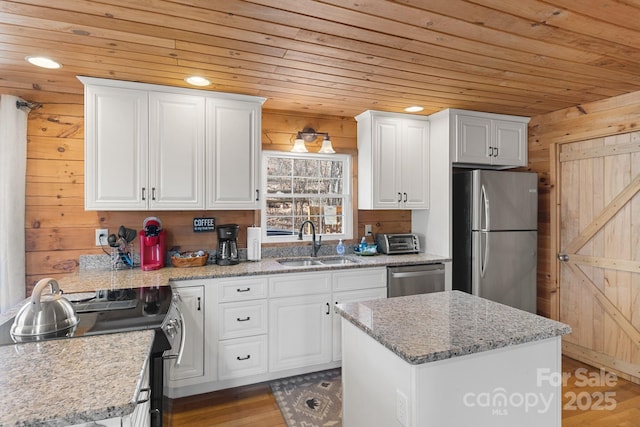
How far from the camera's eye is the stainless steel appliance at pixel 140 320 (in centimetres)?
152

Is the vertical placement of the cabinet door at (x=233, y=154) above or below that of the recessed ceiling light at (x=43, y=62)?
below

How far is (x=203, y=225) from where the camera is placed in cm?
308

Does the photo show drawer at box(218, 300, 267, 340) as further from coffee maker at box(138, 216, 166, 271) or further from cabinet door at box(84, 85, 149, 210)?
cabinet door at box(84, 85, 149, 210)

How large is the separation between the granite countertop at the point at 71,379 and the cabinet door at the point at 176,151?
4.91 feet

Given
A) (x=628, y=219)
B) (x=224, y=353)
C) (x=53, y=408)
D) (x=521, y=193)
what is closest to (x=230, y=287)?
(x=224, y=353)

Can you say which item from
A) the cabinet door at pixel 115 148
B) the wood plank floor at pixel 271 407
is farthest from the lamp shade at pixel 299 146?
the wood plank floor at pixel 271 407

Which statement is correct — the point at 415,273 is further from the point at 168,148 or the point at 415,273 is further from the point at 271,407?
the point at 168,148

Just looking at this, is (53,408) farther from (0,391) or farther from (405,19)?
(405,19)

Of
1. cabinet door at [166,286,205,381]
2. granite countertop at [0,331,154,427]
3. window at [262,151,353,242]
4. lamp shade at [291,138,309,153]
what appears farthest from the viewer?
window at [262,151,353,242]

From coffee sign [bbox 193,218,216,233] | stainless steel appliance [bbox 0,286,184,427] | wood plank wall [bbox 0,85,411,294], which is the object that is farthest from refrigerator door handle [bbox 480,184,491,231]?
wood plank wall [bbox 0,85,411,294]

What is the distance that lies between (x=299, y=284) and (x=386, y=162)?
148 cm

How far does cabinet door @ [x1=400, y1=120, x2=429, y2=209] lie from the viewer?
350cm

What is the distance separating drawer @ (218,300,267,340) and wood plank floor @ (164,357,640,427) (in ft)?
1.47

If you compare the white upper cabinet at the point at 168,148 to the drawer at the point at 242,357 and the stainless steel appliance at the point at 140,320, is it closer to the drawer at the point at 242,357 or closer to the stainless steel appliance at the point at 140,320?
the stainless steel appliance at the point at 140,320
